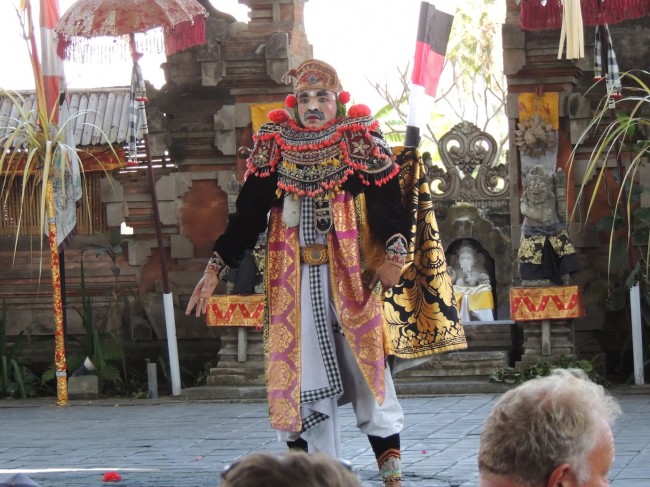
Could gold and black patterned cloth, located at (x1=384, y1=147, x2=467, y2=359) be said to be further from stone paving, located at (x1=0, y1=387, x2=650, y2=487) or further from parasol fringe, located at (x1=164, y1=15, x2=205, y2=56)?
parasol fringe, located at (x1=164, y1=15, x2=205, y2=56)

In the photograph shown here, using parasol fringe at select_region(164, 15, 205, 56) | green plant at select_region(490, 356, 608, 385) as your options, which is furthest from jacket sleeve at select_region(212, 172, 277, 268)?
parasol fringe at select_region(164, 15, 205, 56)

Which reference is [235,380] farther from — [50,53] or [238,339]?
[50,53]

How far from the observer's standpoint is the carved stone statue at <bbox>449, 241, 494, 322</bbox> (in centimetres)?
1177

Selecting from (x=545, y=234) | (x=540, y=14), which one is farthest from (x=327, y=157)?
(x=540, y=14)

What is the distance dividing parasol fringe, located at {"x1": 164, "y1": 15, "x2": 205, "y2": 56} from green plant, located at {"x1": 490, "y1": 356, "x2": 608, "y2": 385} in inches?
138

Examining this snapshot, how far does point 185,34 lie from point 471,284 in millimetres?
3301

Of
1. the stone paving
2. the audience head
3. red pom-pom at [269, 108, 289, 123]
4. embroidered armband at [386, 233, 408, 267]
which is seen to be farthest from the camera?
the stone paving

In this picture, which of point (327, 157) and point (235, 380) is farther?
point (235, 380)

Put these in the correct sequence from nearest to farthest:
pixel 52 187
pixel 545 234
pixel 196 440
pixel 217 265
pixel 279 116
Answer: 1. pixel 217 265
2. pixel 279 116
3. pixel 196 440
4. pixel 545 234
5. pixel 52 187

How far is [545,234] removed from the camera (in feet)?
34.4

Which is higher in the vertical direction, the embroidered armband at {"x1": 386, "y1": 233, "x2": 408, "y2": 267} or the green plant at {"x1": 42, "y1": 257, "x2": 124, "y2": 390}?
the embroidered armband at {"x1": 386, "y1": 233, "x2": 408, "y2": 267}

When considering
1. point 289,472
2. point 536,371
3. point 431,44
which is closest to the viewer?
point 289,472

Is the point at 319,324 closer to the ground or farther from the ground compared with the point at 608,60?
closer to the ground

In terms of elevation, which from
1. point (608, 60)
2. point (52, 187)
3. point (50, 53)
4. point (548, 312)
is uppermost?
point (50, 53)
